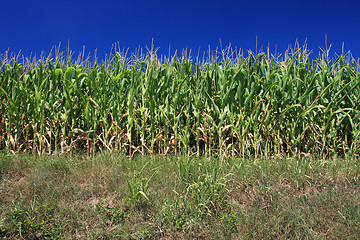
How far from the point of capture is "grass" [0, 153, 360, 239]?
2416 millimetres

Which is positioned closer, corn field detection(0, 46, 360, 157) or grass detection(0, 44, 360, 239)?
grass detection(0, 44, 360, 239)

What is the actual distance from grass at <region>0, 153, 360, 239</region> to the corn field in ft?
2.06

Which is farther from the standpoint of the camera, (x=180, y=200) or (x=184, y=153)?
(x=184, y=153)

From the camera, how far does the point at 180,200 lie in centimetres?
265

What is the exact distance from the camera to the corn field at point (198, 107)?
12.7 feet

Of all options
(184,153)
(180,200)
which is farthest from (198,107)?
(180,200)

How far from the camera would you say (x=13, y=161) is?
366 cm

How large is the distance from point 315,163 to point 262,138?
0.91 meters

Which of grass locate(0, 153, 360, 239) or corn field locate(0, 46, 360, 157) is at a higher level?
corn field locate(0, 46, 360, 157)

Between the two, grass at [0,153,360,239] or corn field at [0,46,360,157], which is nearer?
grass at [0,153,360,239]

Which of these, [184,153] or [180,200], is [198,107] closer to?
[184,153]

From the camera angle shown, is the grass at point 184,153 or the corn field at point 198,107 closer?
the grass at point 184,153

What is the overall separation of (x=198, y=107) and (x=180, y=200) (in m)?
1.68

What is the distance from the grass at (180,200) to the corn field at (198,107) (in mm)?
627
